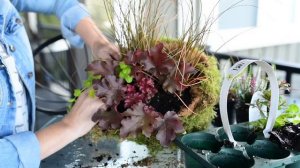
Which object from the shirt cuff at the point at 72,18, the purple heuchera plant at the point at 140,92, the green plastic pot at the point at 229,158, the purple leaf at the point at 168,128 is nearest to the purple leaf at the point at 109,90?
the purple heuchera plant at the point at 140,92

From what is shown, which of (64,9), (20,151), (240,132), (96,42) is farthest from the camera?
(64,9)

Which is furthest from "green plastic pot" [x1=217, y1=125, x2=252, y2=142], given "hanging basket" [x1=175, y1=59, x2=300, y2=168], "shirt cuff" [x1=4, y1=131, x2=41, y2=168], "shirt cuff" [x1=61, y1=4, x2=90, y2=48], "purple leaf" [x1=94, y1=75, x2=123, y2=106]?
"shirt cuff" [x1=61, y1=4, x2=90, y2=48]

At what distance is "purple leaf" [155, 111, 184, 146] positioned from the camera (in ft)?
2.26

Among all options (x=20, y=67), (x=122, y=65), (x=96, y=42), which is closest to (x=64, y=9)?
(x=96, y=42)

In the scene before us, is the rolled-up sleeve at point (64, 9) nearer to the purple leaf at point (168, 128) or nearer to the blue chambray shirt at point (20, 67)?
the blue chambray shirt at point (20, 67)

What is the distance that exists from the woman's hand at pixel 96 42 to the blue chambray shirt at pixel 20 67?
0.10 feet

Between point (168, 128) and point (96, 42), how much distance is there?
371mm

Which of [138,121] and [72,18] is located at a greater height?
[72,18]

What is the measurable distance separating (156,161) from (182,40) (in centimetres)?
36

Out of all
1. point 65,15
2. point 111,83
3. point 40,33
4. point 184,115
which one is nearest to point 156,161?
point 184,115

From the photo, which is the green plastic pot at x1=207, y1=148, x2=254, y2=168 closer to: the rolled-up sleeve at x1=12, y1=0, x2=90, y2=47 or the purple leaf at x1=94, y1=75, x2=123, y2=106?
the purple leaf at x1=94, y1=75, x2=123, y2=106

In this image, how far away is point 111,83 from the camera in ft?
2.33

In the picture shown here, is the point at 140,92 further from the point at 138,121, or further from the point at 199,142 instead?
the point at 199,142

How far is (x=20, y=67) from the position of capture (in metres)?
0.82
